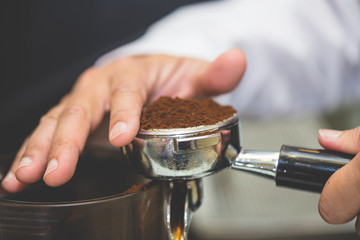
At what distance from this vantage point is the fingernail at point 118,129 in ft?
1.19

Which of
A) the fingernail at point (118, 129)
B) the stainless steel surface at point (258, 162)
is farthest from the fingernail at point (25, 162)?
the stainless steel surface at point (258, 162)

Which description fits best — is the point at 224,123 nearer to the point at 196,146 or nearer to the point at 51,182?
the point at 196,146

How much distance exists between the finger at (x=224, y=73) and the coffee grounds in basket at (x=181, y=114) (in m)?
0.17

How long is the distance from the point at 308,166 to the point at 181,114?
0.44 ft

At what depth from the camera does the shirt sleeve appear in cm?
89

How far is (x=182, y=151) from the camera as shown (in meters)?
0.34

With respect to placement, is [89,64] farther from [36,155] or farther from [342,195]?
[342,195]

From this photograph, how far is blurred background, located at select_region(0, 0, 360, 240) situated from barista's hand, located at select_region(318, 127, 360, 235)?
506 millimetres

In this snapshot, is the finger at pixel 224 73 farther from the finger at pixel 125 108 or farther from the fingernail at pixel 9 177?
the fingernail at pixel 9 177

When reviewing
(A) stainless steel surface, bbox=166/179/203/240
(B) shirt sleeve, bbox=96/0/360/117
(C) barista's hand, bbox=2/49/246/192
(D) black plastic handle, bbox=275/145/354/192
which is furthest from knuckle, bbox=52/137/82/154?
(B) shirt sleeve, bbox=96/0/360/117

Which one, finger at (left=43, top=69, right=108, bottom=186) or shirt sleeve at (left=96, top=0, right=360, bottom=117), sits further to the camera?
shirt sleeve at (left=96, top=0, right=360, bottom=117)

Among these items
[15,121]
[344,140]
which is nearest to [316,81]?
[344,140]

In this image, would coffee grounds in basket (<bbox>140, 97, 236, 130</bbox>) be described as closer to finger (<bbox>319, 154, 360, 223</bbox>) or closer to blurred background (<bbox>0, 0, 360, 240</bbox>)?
finger (<bbox>319, 154, 360, 223</bbox>)

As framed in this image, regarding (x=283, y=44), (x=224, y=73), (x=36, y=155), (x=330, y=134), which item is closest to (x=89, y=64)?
(x=283, y=44)
